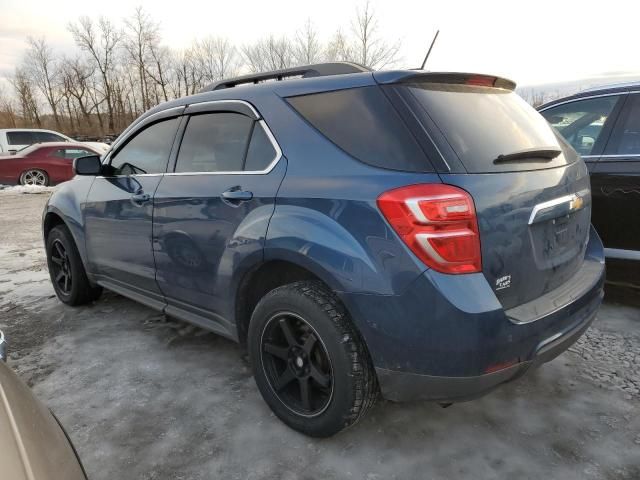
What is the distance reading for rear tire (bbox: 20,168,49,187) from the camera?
13188 millimetres

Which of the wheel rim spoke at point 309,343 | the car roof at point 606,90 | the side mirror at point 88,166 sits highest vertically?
the car roof at point 606,90

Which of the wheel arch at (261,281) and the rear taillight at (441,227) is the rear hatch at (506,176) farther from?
the wheel arch at (261,281)

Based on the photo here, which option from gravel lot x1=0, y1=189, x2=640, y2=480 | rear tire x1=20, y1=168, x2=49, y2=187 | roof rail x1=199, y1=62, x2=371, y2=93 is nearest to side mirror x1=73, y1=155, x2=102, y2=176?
roof rail x1=199, y1=62, x2=371, y2=93

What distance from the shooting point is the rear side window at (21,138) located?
51.9 feet

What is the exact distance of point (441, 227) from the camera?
1.86m

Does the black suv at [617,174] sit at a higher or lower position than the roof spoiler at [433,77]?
lower

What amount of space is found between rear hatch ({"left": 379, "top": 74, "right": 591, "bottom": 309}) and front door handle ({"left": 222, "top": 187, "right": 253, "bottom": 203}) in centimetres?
86

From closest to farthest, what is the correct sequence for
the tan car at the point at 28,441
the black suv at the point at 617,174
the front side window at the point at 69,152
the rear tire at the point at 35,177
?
the tan car at the point at 28,441 < the black suv at the point at 617,174 < the rear tire at the point at 35,177 < the front side window at the point at 69,152

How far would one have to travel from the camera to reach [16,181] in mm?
13188

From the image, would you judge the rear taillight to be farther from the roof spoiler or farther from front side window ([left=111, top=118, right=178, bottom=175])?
front side window ([left=111, top=118, right=178, bottom=175])

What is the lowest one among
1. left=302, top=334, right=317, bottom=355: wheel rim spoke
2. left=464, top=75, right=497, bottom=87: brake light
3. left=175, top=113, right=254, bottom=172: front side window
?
left=302, top=334, right=317, bottom=355: wheel rim spoke

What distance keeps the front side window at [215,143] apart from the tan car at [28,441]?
153cm

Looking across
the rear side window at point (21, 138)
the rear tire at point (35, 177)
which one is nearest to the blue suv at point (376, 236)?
the rear tire at point (35, 177)

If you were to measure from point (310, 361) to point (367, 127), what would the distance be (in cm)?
112
